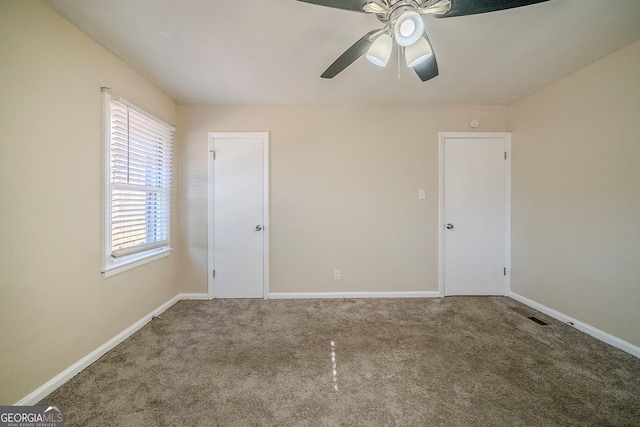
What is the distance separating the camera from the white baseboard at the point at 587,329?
173cm

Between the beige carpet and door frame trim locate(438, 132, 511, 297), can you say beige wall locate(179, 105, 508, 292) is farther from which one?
the beige carpet

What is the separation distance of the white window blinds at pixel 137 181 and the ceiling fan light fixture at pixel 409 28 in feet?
7.30

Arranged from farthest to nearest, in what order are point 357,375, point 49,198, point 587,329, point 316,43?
1. point 587,329
2. point 316,43
3. point 357,375
4. point 49,198

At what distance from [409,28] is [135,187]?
2.50 meters

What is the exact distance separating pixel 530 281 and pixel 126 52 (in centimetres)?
458

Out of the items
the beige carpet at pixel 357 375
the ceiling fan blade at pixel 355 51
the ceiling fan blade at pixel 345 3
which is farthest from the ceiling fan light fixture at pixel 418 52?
the beige carpet at pixel 357 375

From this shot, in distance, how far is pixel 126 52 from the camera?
1828 mm

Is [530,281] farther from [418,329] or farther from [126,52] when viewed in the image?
[126,52]

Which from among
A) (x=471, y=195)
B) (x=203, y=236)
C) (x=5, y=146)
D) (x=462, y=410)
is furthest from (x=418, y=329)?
(x=5, y=146)

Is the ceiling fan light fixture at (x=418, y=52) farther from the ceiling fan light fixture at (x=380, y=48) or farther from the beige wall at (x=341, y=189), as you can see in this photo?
the beige wall at (x=341, y=189)

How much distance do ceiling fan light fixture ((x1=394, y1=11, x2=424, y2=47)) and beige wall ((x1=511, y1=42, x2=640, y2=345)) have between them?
2.01 m

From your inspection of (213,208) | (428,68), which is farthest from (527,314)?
(213,208)

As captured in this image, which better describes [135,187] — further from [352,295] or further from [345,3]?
[352,295]

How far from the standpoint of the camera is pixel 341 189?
2.79 metres
